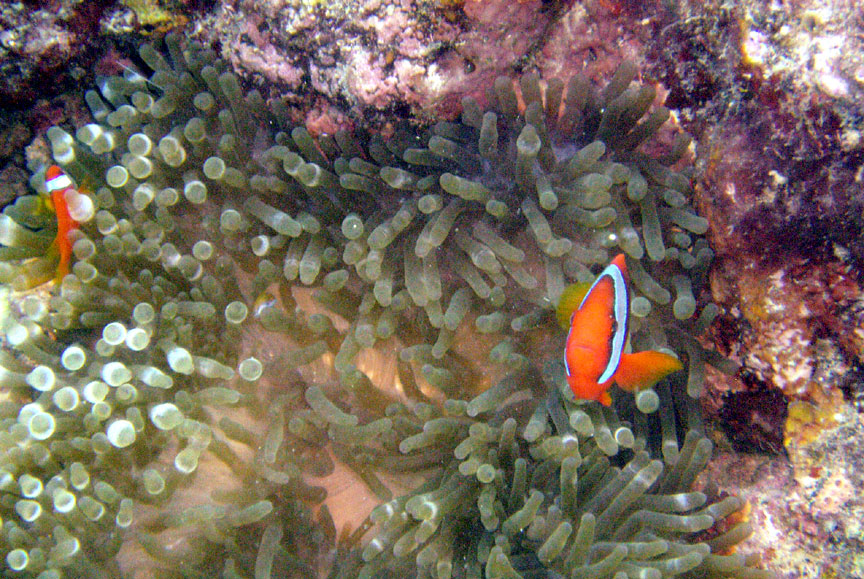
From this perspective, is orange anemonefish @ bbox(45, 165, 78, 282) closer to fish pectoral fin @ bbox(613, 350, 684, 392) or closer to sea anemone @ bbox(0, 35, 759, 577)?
sea anemone @ bbox(0, 35, 759, 577)

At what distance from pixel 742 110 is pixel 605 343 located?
1.00 metres

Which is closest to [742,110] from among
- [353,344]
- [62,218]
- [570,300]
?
[570,300]

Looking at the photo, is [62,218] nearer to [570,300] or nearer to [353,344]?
[353,344]

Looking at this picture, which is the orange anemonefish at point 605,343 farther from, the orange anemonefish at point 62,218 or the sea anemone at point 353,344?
the orange anemonefish at point 62,218

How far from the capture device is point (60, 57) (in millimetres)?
2518

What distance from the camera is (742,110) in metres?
1.84

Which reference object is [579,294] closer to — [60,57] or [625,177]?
[625,177]

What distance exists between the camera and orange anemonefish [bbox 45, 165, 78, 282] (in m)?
1.93

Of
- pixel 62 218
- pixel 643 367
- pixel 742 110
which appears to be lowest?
pixel 62 218

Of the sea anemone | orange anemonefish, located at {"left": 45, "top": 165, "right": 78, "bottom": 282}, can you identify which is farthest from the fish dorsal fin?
orange anemonefish, located at {"left": 45, "top": 165, "right": 78, "bottom": 282}

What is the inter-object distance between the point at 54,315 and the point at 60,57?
1345mm

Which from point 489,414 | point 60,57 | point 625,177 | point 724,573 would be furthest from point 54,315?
point 724,573

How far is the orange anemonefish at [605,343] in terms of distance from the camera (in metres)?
1.42

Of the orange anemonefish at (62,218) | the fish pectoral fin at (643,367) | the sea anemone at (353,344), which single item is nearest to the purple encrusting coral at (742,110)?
the sea anemone at (353,344)
